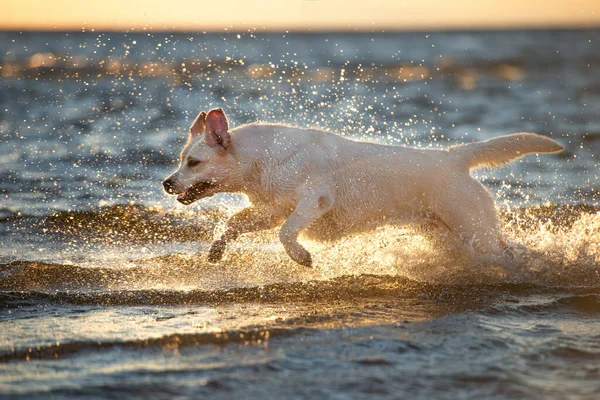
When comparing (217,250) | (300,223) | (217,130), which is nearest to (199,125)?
(217,130)

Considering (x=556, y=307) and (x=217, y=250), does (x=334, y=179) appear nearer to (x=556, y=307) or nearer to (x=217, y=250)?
(x=217, y=250)

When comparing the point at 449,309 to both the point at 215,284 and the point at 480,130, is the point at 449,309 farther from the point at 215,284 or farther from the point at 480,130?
the point at 480,130

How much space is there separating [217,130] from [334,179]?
1.17 metres

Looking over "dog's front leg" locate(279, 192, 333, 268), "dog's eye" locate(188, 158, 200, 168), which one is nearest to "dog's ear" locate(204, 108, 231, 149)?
"dog's eye" locate(188, 158, 200, 168)

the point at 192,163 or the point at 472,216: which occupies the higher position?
the point at 192,163

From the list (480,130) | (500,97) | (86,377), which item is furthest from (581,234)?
→ (500,97)

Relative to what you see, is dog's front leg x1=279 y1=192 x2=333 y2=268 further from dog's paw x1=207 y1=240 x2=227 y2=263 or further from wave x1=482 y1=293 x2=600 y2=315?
wave x1=482 y1=293 x2=600 y2=315

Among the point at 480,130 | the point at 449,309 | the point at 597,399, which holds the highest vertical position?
the point at 480,130

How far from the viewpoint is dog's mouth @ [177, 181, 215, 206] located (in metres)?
7.58

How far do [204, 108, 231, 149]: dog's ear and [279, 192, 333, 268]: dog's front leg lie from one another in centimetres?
87

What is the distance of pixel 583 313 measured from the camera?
22.0 ft

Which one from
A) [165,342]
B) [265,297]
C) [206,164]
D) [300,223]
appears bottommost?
[165,342]

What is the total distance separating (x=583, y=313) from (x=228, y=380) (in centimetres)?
308

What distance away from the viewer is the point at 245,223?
25.9 ft
